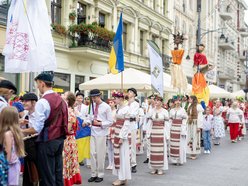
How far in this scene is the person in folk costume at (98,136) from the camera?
844cm

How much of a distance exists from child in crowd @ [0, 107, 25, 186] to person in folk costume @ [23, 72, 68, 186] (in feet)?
1.98

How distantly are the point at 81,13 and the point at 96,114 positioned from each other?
1388 centimetres

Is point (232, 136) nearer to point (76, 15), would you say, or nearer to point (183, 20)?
point (76, 15)

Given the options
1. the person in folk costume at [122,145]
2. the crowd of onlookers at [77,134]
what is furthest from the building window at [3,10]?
the person in folk costume at [122,145]

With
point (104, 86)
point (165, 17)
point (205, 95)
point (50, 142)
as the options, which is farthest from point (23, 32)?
point (165, 17)

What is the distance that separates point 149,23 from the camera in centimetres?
2917

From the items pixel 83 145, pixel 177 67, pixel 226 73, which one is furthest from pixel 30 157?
pixel 226 73

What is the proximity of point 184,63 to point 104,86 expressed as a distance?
2395 cm

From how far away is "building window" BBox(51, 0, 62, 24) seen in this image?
19.3m

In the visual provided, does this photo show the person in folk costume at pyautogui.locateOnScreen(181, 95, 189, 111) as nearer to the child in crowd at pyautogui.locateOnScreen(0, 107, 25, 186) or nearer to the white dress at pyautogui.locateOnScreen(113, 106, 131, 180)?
the white dress at pyautogui.locateOnScreen(113, 106, 131, 180)

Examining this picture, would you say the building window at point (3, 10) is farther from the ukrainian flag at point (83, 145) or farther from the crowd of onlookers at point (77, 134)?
the ukrainian flag at point (83, 145)

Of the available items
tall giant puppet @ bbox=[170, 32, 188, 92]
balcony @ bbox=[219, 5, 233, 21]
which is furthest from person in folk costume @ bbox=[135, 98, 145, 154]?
balcony @ bbox=[219, 5, 233, 21]

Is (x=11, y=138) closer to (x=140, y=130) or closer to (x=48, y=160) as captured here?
(x=48, y=160)

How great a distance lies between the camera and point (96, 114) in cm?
855
